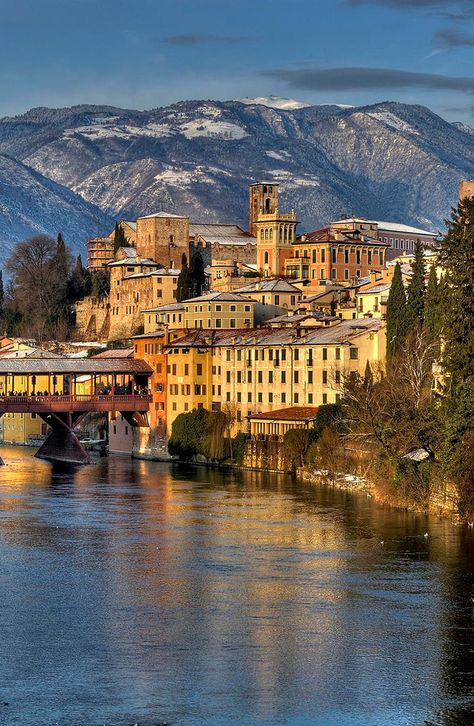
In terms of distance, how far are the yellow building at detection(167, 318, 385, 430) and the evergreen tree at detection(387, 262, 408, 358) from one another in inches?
135

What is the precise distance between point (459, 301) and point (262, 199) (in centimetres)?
10311

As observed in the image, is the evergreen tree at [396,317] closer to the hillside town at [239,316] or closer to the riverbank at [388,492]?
the hillside town at [239,316]

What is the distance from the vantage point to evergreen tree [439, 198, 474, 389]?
2520 inches

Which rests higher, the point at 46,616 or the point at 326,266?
the point at 326,266

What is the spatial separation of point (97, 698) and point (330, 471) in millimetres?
43011

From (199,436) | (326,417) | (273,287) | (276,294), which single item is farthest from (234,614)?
(273,287)

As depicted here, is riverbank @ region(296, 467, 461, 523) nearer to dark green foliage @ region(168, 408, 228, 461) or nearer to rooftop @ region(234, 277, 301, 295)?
dark green foliage @ region(168, 408, 228, 461)

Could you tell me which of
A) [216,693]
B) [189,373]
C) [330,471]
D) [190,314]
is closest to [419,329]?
[330,471]

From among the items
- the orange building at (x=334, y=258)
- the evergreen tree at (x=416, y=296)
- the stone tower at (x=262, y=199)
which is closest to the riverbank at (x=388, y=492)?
the evergreen tree at (x=416, y=296)

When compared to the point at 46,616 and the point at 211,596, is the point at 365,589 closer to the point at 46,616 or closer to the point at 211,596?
the point at 211,596

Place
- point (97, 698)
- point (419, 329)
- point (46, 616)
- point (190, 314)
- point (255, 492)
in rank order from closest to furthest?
point (97, 698) < point (46, 616) < point (255, 492) < point (419, 329) < point (190, 314)

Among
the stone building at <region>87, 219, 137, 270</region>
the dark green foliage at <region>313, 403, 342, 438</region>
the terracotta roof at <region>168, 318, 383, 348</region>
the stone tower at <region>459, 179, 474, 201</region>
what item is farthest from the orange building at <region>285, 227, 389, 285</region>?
the dark green foliage at <region>313, 403, 342, 438</region>

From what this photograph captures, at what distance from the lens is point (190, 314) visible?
4338 inches

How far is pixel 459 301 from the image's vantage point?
214 feet
